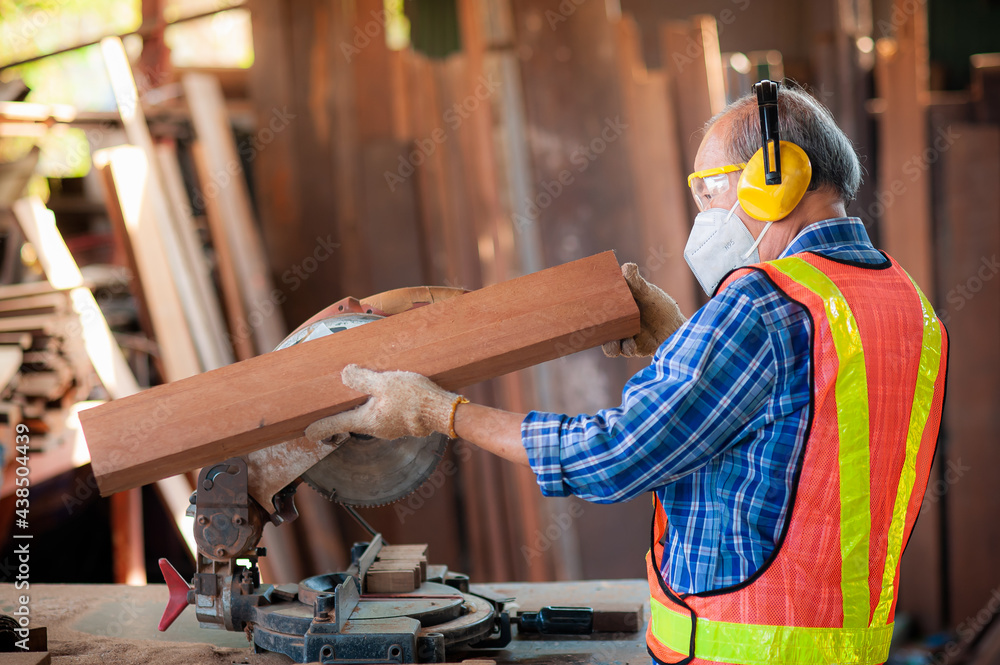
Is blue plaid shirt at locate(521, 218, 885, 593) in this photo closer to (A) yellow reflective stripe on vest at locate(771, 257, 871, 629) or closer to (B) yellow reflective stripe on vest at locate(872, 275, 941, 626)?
(A) yellow reflective stripe on vest at locate(771, 257, 871, 629)

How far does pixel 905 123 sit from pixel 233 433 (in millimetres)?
4147

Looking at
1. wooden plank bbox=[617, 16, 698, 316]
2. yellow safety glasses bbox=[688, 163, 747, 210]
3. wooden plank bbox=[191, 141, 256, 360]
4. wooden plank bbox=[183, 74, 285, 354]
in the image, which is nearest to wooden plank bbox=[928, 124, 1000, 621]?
wooden plank bbox=[617, 16, 698, 316]

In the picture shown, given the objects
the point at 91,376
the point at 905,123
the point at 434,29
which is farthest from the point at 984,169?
the point at 91,376

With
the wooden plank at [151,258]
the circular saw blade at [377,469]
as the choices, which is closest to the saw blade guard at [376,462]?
the circular saw blade at [377,469]

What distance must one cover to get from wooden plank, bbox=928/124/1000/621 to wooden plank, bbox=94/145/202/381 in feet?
13.4

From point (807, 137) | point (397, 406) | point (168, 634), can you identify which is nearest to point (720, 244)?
point (807, 137)

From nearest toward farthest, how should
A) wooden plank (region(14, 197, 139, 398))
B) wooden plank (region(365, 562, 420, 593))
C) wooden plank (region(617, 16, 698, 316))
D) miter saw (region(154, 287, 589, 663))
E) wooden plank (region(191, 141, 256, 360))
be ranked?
miter saw (region(154, 287, 589, 663)) → wooden plank (region(365, 562, 420, 593)) → wooden plank (region(14, 197, 139, 398)) → wooden plank (region(617, 16, 698, 316)) → wooden plank (region(191, 141, 256, 360))

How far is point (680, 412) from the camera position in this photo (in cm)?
134

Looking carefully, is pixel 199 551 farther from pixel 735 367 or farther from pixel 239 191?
pixel 239 191

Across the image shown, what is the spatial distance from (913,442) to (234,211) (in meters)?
→ 4.04

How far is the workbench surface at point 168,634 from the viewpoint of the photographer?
6.29 ft

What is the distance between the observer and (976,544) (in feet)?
14.4

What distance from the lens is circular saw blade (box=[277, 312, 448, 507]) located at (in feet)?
5.98

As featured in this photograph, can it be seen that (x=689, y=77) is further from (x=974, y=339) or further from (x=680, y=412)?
(x=680, y=412)
